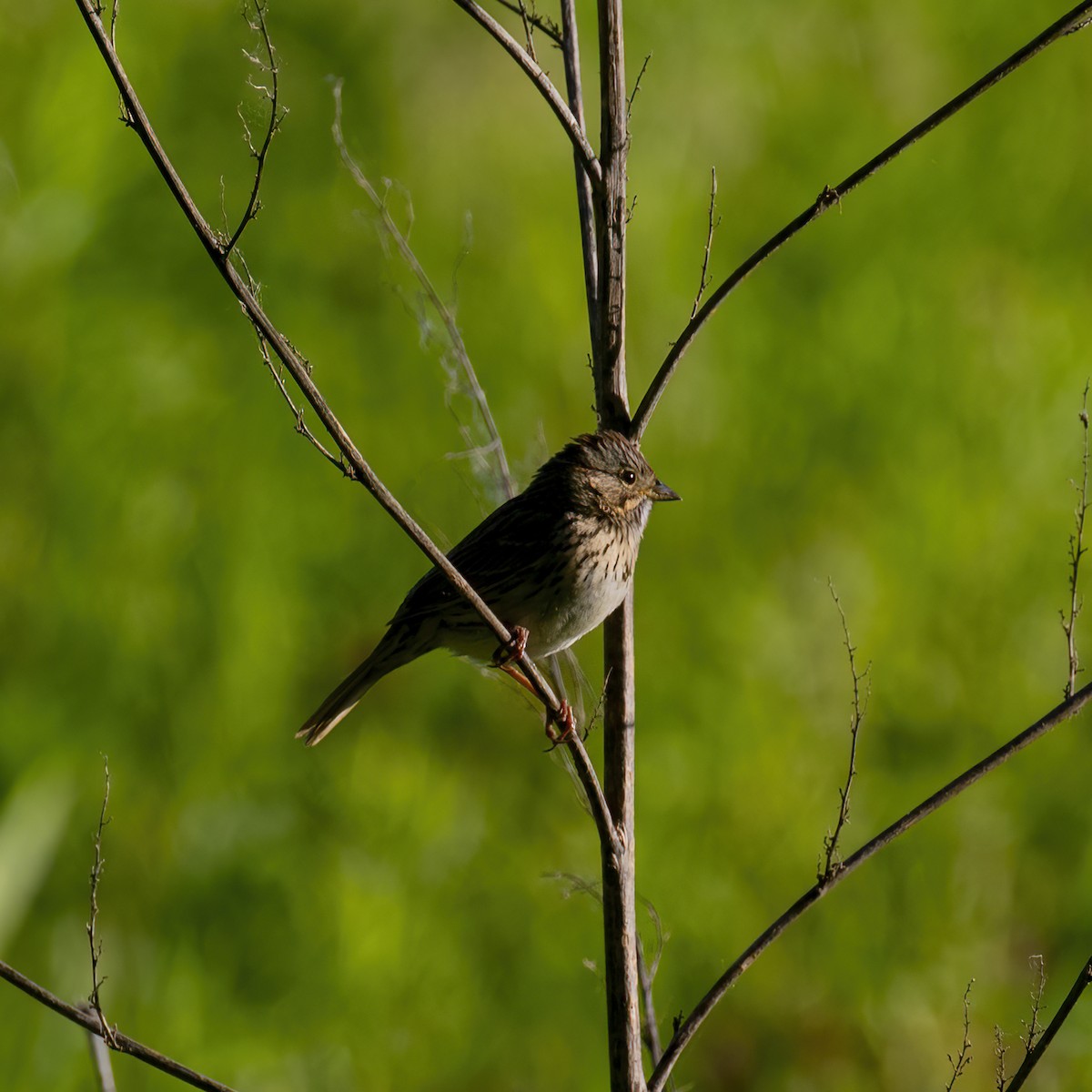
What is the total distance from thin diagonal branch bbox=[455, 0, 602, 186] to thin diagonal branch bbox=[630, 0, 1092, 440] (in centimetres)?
27

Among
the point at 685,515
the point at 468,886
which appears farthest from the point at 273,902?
the point at 685,515

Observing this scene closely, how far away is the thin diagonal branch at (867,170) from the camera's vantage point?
1.80 metres

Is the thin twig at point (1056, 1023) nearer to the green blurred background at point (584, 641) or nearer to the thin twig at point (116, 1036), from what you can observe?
the thin twig at point (116, 1036)

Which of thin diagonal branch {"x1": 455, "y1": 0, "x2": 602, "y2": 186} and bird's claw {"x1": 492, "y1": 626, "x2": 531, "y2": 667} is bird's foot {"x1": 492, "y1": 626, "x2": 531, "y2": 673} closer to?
bird's claw {"x1": 492, "y1": 626, "x2": 531, "y2": 667}

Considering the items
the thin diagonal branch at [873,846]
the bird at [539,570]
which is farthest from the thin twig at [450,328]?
the thin diagonal branch at [873,846]

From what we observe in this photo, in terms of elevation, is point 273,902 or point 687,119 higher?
point 687,119

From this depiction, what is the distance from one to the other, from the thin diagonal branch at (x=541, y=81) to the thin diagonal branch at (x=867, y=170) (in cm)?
27

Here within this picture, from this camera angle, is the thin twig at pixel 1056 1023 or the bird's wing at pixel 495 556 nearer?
the thin twig at pixel 1056 1023

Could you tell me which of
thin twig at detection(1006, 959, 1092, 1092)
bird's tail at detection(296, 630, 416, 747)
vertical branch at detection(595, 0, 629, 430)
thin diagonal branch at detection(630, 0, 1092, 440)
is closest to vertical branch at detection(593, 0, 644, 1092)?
vertical branch at detection(595, 0, 629, 430)

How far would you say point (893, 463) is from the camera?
4508 mm

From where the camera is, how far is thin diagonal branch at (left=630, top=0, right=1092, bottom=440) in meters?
1.80

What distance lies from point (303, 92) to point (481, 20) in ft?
9.77

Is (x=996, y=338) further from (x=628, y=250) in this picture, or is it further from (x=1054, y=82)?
(x=628, y=250)

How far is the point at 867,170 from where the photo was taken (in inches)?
73.9
